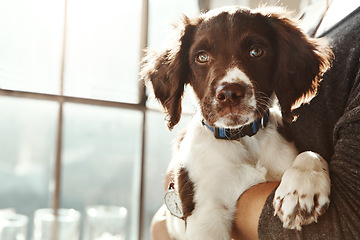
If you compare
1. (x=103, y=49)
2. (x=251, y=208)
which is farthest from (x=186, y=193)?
(x=103, y=49)

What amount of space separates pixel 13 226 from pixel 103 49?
1423mm

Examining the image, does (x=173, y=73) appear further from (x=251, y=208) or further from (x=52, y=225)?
(x=52, y=225)

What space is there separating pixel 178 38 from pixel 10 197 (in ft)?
5.67

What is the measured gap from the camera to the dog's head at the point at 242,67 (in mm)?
1283

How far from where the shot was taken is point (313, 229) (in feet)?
3.21

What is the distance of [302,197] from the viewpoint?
3.38ft

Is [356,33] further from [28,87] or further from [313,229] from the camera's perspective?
[28,87]

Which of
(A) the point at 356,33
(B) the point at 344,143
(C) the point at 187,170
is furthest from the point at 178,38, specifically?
(B) the point at 344,143

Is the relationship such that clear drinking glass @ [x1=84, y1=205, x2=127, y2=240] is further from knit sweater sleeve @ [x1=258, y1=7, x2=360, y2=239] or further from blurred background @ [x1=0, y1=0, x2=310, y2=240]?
knit sweater sleeve @ [x1=258, y1=7, x2=360, y2=239]

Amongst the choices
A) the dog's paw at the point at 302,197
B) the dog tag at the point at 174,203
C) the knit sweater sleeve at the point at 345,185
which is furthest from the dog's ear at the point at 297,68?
the dog tag at the point at 174,203

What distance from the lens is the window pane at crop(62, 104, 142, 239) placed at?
288cm

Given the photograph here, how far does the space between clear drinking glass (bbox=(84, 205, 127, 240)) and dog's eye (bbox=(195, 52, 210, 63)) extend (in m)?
1.91

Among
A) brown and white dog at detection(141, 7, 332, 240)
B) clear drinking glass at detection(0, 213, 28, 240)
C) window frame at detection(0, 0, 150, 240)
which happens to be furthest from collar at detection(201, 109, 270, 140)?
clear drinking glass at detection(0, 213, 28, 240)

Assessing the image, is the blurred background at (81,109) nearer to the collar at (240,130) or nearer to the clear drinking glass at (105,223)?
the clear drinking glass at (105,223)
